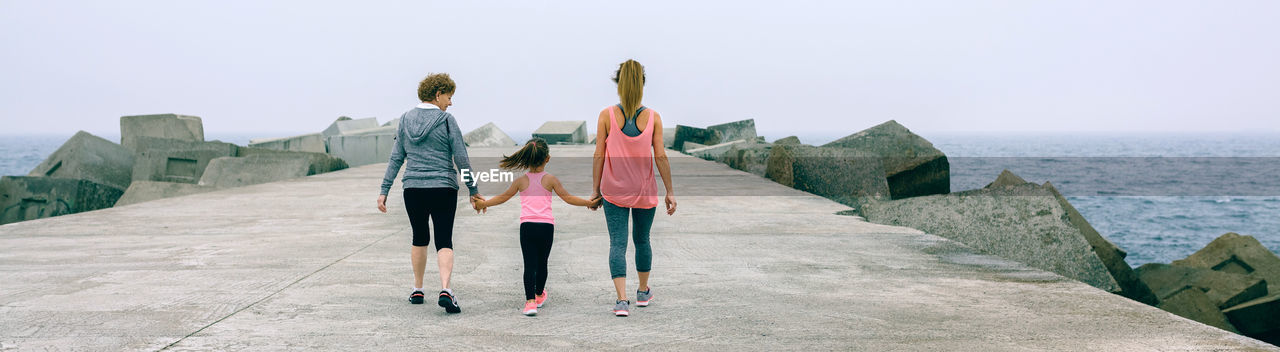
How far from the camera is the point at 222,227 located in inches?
327

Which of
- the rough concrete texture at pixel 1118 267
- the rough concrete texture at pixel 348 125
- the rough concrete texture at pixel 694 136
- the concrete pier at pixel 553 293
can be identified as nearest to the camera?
the concrete pier at pixel 553 293

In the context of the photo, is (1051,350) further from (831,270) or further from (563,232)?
(563,232)

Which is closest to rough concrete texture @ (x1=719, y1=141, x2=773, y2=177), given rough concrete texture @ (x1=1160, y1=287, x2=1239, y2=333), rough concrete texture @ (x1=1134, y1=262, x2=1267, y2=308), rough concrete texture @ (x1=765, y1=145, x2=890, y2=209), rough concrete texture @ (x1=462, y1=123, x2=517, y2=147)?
rough concrete texture @ (x1=765, y1=145, x2=890, y2=209)

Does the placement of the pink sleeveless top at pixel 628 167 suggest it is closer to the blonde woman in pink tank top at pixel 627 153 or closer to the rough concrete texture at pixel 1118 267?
the blonde woman in pink tank top at pixel 627 153

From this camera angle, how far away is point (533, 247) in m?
4.49

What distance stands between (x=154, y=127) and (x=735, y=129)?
56.8ft

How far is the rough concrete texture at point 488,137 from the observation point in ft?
116

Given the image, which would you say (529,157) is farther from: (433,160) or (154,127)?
(154,127)

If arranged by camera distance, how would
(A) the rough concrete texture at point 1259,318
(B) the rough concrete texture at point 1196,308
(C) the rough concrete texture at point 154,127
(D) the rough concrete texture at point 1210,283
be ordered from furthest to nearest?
(C) the rough concrete texture at point 154,127 → (D) the rough concrete texture at point 1210,283 → (A) the rough concrete texture at point 1259,318 → (B) the rough concrete texture at point 1196,308

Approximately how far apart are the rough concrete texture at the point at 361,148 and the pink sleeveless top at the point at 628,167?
16695 mm

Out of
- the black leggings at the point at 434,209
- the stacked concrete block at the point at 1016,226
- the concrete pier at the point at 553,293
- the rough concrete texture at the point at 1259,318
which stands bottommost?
the rough concrete texture at the point at 1259,318

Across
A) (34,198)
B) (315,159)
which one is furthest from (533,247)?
(315,159)

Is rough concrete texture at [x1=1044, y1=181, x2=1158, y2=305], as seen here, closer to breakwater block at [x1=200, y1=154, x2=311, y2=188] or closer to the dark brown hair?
the dark brown hair

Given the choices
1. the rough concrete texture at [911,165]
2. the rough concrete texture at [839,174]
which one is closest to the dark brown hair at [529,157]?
the rough concrete texture at [839,174]
